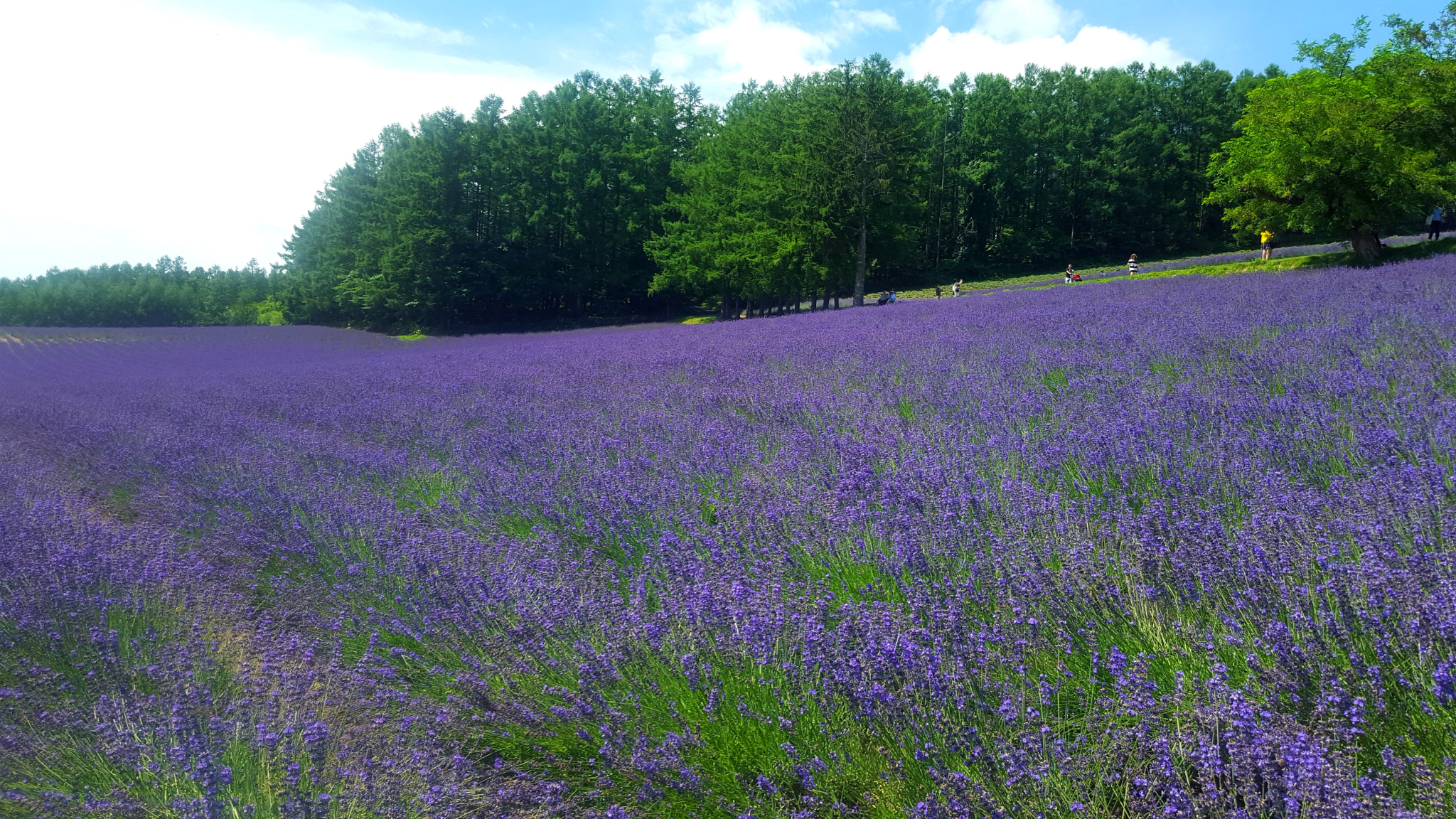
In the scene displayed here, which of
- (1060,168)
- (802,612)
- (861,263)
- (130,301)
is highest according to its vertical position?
(1060,168)

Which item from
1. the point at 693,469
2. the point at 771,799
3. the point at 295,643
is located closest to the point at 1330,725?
the point at 771,799

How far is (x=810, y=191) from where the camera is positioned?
23.3m

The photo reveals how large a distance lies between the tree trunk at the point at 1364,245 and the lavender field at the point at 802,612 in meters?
12.4

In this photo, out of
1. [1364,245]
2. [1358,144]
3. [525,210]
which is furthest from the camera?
[525,210]

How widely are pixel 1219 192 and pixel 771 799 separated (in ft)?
62.3

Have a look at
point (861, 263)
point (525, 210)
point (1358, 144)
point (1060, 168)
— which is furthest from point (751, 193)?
point (1060, 168)

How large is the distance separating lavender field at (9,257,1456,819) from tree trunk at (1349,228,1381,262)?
40.6 ft

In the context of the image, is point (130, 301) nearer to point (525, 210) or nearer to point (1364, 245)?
point (525, 210)

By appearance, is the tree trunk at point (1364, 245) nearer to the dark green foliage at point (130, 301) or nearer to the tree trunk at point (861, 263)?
the tree trunk at point (861, 263)

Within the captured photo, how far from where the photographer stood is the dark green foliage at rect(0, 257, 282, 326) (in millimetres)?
38062

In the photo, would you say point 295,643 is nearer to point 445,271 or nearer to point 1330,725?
Result: point 1330,725

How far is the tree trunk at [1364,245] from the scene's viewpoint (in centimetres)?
1425

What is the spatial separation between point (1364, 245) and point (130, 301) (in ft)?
175

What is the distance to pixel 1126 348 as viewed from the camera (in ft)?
18.6
